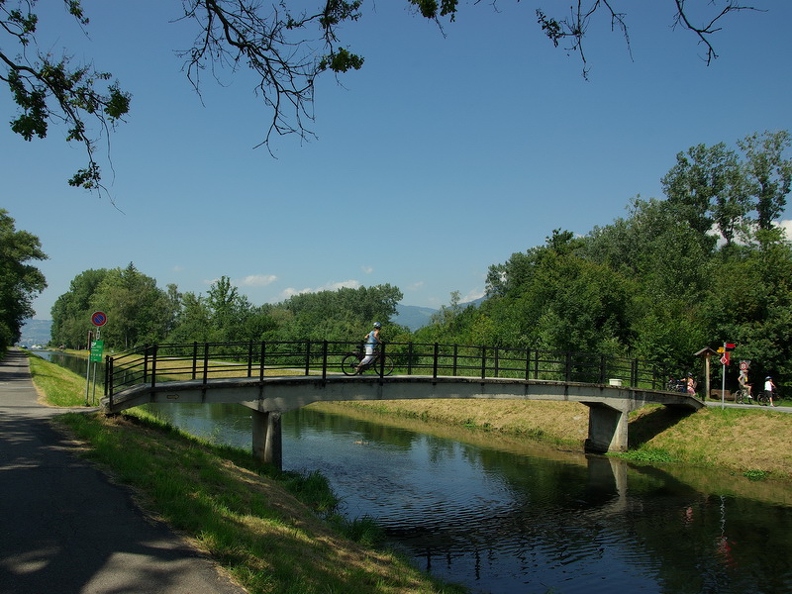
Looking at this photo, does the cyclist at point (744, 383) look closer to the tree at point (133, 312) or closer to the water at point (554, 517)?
the water at point (554, 517)

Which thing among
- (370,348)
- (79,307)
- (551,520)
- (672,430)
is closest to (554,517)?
(551,520)

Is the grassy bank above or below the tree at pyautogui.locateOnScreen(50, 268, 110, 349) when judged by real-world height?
below

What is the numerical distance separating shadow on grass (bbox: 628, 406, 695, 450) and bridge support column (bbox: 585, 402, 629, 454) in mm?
920

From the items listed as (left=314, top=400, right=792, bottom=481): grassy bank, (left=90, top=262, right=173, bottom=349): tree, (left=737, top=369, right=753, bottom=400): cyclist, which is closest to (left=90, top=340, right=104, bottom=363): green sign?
(left=314, top=400, right=792, bottom=481): grassy bank

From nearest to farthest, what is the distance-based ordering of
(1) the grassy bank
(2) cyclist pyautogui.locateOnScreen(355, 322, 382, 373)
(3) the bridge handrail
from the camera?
1. (3) the bridge handrail
2. (2) cyclist pyautogui.locateOnScreen(355, 322, 382, 373)
3. (1) the grassy bank

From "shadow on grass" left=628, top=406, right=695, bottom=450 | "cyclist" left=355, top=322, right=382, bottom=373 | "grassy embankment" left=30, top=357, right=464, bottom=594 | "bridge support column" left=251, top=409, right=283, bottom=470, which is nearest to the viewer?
"grassy embankment" left=30, top=357, right=464, bottom=594

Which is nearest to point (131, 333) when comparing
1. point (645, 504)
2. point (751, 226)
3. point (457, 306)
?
point (457, 306)

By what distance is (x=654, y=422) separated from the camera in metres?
25.1

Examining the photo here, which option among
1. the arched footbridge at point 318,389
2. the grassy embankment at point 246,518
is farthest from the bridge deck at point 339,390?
the grassy embankment at point 246,518

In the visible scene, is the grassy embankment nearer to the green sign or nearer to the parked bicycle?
the green sign

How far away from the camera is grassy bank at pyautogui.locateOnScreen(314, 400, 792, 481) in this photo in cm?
2100

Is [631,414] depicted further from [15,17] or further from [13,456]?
[15,17]

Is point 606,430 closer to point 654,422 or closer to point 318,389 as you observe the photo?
point 654,422

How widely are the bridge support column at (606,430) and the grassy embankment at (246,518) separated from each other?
44.4ft
